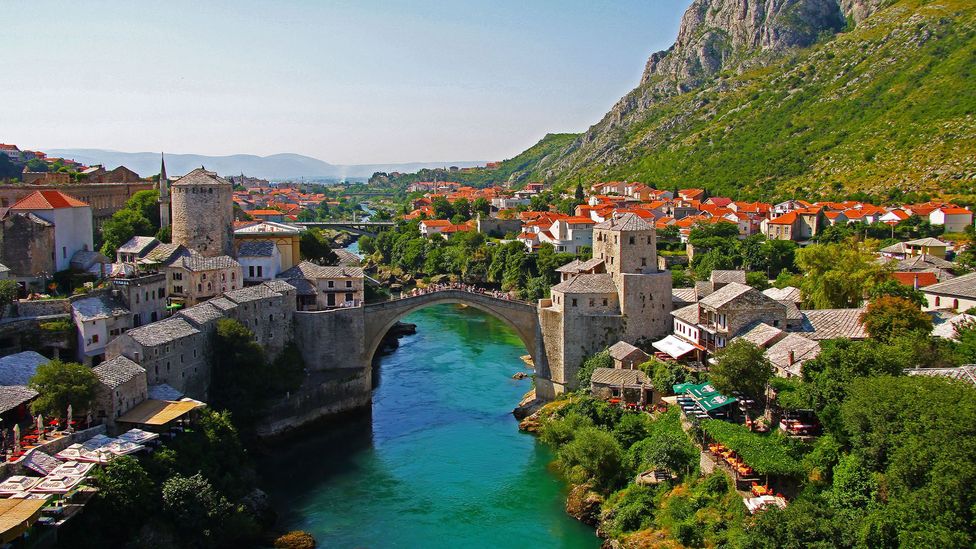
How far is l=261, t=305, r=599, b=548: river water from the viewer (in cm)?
2448

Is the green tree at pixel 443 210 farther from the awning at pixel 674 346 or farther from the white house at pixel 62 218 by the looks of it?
the awning at pixel 674 346

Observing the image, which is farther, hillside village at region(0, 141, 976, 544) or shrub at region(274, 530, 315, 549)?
hillside village at region(0, 141, 976, 544)

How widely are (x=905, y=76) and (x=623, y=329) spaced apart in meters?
58.2

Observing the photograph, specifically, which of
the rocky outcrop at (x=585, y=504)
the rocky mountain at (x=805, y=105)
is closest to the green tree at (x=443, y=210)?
the rocky mountain at (x=805, y=105)

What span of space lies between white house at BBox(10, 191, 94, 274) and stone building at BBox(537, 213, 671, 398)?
21359mm

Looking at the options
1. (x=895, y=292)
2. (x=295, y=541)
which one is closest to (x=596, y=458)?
(x=295, y=541)

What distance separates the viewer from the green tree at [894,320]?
2519 centimetres

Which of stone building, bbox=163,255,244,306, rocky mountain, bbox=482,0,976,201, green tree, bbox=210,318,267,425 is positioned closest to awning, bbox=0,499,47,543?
green tree, bbox=210,318,267,425

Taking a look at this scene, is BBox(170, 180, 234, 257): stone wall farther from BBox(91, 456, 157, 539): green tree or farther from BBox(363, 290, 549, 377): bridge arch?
BBox(91, 456, 157, 539): green tree

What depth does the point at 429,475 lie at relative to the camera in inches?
1129

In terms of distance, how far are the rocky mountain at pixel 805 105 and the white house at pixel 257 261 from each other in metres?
50.6

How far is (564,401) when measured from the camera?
32.7m

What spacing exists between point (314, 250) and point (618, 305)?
21.7 meters

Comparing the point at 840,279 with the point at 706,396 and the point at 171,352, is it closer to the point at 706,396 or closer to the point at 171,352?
the point at 706,396
